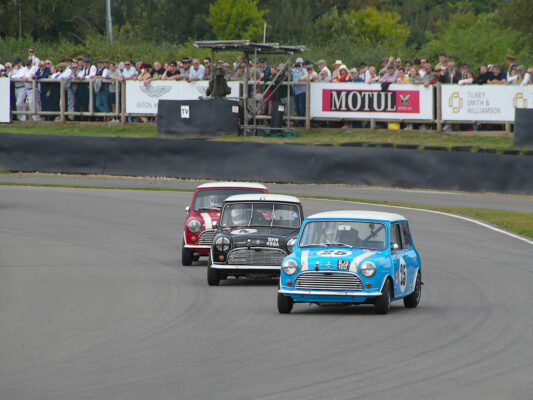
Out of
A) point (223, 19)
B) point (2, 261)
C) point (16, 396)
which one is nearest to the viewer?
point (16, 396)

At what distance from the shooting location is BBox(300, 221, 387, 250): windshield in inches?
499

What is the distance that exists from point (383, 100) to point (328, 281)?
20.4 meters

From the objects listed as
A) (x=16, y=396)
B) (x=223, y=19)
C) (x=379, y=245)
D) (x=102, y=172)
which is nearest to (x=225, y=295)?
(x=379, y=245)

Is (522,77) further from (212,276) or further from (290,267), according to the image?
(290,267)

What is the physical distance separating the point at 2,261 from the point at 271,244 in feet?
15.9

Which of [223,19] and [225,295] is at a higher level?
[223,19]

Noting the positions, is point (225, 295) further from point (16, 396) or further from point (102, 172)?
point (102, 172)

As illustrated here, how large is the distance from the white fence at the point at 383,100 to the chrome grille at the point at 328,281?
63.1 ft

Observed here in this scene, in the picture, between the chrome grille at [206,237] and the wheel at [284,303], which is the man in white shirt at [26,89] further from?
the wheel at [284,303]

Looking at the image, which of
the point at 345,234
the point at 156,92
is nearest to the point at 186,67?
the point at 156,92

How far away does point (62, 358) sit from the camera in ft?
30.8

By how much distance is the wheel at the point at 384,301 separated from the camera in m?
12.1

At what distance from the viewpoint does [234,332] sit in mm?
10828

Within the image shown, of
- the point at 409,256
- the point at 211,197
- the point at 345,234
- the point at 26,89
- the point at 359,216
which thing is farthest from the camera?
the point at 26,89
